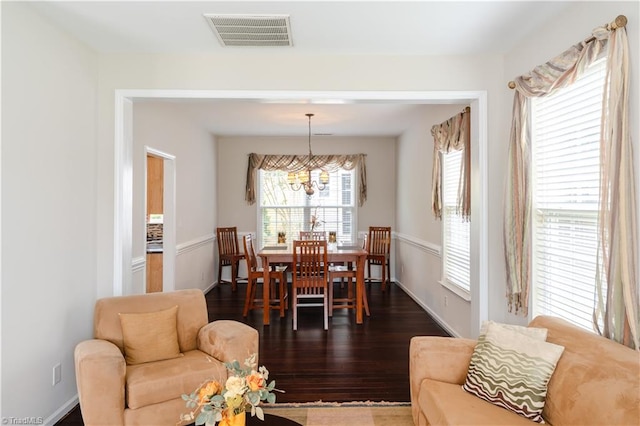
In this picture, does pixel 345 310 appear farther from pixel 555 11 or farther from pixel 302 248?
pixel 555 11

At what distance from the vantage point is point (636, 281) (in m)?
1.69

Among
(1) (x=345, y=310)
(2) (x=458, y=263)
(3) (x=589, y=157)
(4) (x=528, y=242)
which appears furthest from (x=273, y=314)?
(3) (x=589, y=157)

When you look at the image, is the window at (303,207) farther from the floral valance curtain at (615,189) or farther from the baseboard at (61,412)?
the floral valance curtain at (615,189)

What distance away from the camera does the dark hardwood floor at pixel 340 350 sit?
2.85m

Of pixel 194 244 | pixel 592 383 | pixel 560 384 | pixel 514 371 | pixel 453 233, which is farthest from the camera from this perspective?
pixel 194 244

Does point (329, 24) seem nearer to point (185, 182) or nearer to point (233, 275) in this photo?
point (185, 182)

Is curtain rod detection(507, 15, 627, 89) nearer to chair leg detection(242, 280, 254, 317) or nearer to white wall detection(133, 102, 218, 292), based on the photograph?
white wall detection(133, 102, 218, 292)

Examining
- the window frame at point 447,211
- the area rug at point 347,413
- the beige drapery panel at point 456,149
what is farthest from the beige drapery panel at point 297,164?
the area rug at point 347,413

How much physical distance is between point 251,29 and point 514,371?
2527mm

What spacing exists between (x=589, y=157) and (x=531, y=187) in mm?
503

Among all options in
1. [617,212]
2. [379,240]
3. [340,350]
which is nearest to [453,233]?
[340,350]

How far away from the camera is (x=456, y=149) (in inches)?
149

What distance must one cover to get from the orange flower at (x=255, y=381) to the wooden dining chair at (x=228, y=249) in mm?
4933

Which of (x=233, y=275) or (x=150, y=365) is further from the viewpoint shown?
(x=233, y=275)
